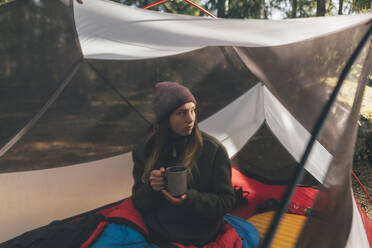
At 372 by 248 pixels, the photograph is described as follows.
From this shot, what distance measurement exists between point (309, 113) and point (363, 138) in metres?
3.09

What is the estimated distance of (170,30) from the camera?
1.46 m

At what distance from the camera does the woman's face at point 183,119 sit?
1377 millimetres

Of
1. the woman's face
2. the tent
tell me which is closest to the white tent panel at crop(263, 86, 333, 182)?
the tent

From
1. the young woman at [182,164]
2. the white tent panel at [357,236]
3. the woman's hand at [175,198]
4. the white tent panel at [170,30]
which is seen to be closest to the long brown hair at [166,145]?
the young woman at [182,164]

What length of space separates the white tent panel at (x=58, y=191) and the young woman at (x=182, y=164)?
984mm

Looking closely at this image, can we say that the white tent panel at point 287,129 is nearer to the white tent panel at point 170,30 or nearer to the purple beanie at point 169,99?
the white tent panel at point 170,30

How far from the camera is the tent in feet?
4.09

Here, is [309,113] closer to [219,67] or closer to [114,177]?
[219,67]

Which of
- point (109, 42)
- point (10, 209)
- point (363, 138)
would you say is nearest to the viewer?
point (109, 42)

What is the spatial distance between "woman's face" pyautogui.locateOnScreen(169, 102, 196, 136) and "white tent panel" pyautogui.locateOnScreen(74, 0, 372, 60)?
34 cm

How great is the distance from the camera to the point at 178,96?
4.44 ft

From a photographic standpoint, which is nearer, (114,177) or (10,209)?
(10,209)

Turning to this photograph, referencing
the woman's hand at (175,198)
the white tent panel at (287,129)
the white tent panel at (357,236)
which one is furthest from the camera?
the white tent panel at (287,129)

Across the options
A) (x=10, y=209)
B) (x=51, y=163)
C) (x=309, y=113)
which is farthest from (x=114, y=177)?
(x=309, y=113)
